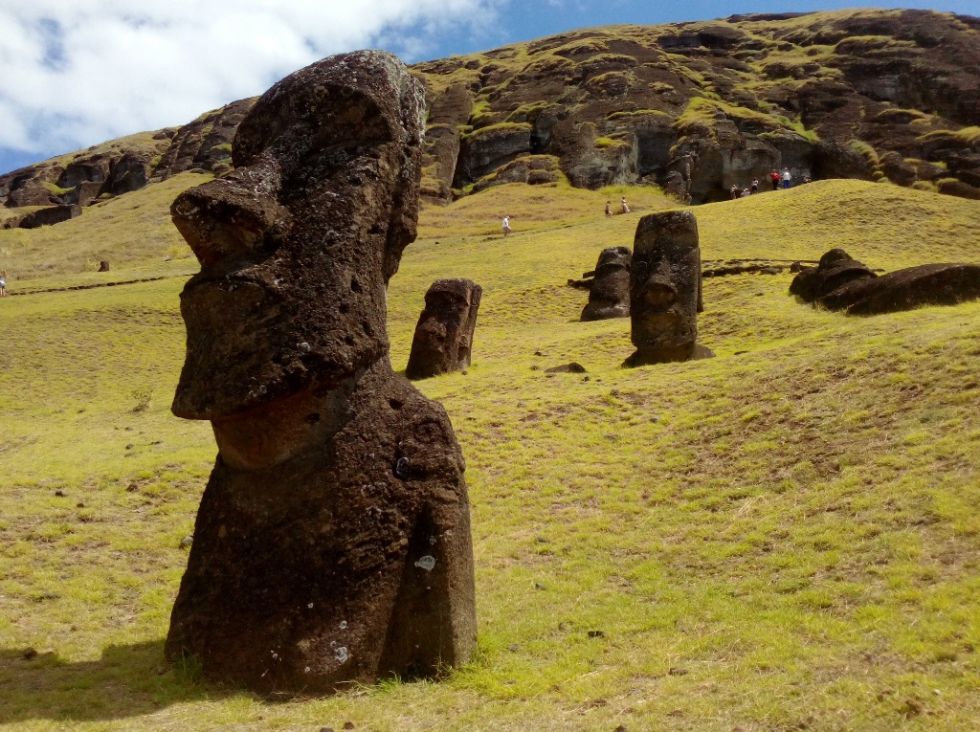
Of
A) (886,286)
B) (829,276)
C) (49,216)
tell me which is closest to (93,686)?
(886,286)

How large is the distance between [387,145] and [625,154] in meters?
74.9

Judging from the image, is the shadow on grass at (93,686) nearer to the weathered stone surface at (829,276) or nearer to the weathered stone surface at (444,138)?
the weathered stone surface at (829,276)

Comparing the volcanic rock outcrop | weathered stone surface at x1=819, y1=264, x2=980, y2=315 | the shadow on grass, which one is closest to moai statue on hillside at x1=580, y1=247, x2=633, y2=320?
the volcanic rock outcrop

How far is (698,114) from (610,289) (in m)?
59.6

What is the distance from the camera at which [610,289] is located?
97.7 ft

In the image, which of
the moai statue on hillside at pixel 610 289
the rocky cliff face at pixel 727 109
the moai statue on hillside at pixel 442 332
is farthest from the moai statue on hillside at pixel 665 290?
the rocky cliff face at pixel 727 109

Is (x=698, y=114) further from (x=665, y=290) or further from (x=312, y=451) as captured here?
(x=312, y=451)

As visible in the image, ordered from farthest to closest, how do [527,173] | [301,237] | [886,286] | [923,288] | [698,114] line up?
[698,114]
[527,173]
[886,286]
[923,288]
[301,237]

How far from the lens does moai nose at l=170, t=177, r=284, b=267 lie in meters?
6.54

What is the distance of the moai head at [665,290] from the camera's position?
19.9 meters

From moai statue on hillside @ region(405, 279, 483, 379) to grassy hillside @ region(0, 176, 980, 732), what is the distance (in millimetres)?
997

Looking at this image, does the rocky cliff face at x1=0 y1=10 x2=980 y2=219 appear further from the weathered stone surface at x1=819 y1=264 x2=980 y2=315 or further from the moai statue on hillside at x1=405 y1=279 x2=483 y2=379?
the weathered stone surface at x1=819 y1=264 x2=980 y2=315

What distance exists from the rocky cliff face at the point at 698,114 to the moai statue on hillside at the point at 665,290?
43389 millimetres

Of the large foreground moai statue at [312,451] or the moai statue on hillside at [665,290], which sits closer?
the large foreground moai statue at [312,451]
